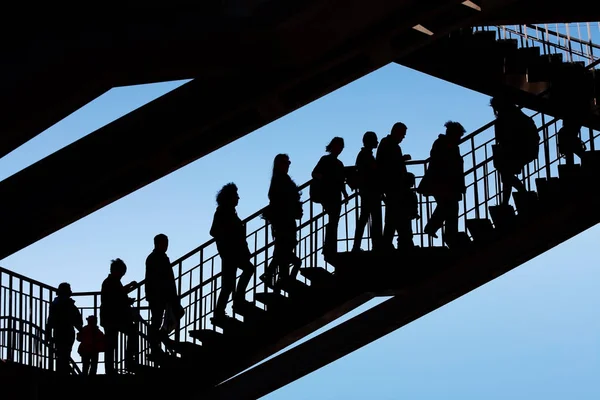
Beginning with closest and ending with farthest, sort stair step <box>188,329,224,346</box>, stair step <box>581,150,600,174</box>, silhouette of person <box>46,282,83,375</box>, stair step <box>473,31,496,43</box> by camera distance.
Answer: stair step <box>581,150,600,174</box> → stair step <box>188,329,224,346</box> → silhouette of person <box>46,282,83,375</box> → stair step <box>473,31,496,43</box>

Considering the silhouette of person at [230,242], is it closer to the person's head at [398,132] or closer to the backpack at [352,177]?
the backpack at [352,177]

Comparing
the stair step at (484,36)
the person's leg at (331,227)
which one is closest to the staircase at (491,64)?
the stair step at (484,36)

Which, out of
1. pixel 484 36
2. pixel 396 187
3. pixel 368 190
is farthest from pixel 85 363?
pixel 484 36

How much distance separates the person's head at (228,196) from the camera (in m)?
14.8

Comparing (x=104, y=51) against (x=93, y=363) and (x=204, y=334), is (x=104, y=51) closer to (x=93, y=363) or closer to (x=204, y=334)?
(x=204, y=334)

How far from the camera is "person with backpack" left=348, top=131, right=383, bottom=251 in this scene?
14.4m

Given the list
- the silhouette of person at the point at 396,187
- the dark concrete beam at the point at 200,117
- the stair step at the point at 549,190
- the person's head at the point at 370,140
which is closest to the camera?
the dark concrete beam at the point at 200,117

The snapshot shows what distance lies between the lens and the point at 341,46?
12.5m

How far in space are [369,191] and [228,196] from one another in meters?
1.95

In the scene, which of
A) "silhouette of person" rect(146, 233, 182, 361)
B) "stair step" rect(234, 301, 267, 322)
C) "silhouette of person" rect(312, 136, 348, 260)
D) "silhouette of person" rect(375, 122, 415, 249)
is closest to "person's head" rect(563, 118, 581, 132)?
"silhouette of person" rect(375, 122, 415, 249)

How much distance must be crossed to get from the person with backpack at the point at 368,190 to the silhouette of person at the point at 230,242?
1511 millimetres

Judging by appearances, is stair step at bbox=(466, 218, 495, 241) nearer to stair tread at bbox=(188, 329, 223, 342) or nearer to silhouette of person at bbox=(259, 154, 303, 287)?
silhouette of person at bbox=(259, 154, 303, 287)

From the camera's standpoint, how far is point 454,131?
14.7 metres
